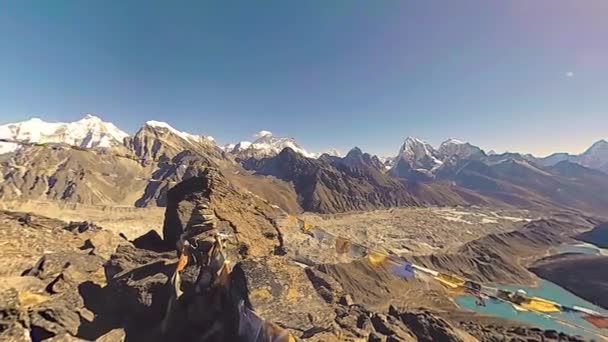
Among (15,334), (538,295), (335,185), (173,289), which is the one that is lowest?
(538,295)

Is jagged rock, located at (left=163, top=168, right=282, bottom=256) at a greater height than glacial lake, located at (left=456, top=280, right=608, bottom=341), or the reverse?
jagged rock, located at (left=163, top=168, right=282, bottom=256)

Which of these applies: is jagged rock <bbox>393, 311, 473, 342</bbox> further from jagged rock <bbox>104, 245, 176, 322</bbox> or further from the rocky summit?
jagged rock <bbox>104, 245, 176, 322</bbox>

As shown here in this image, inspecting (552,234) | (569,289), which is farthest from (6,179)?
(552,234)

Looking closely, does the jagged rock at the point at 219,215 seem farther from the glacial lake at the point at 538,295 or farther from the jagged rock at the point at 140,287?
the glacial lake at the point at 538,295

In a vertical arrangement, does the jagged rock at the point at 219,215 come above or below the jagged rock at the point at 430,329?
above

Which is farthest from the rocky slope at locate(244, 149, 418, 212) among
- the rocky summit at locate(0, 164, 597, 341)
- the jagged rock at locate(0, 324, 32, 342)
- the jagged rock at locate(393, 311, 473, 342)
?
the jagged rock at locate(0, 324, 32, 342)

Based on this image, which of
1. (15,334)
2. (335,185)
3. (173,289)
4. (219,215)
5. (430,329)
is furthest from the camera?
(335,185)

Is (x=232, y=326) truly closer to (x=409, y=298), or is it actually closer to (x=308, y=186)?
(x=409, y=298)

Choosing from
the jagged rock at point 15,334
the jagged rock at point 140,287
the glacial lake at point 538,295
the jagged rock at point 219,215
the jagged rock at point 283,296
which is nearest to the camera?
the jagged rock at point 283,296

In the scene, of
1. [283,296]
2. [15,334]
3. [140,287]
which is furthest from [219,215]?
[15,334]

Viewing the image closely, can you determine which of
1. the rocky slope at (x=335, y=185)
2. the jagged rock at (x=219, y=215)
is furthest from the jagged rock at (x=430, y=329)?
the rocky slope at (x=335, y=185)

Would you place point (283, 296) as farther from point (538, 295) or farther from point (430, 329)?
point (538, 295)
